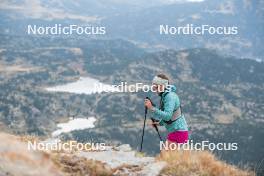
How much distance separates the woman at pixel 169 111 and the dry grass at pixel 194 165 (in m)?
1.37

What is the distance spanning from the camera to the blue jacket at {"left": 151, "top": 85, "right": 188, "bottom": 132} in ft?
53.7

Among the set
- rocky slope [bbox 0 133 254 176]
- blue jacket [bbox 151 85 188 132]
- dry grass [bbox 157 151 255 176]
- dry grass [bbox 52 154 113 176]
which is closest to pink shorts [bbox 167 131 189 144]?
blue jacket [bbox 151 85 188 132]

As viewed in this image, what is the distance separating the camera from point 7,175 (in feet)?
35.3

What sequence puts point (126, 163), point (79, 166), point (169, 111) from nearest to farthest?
1. point (79, 166)
2. point (126, 163)
3. point (169, 111)

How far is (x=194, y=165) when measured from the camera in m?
15.0

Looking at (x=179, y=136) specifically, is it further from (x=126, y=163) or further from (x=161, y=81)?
(x=126, y=163)

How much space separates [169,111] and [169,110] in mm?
34

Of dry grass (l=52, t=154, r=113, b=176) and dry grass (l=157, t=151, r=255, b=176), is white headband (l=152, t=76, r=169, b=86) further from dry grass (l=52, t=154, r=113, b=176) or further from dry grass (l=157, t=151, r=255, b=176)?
dry grass (l=52, t=154, r=113, b=176)

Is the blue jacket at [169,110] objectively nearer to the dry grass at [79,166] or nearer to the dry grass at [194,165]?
the dry grass at [194,165]

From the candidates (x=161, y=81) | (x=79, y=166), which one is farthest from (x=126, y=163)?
(x=161, y=81)

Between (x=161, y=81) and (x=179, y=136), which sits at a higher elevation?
(x=161, y=81)

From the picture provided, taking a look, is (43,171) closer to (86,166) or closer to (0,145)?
(0,145)

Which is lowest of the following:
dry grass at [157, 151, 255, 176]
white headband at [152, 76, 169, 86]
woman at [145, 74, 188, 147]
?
dry grass at [157, 151, 255, 176]

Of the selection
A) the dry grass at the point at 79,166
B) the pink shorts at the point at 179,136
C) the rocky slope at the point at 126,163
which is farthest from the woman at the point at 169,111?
the dry grass at the point at 79,166
